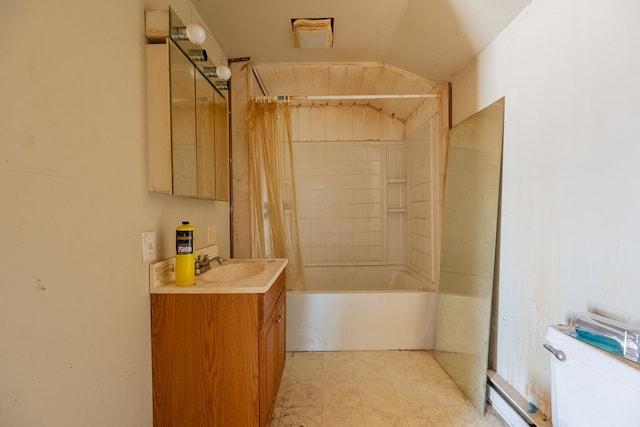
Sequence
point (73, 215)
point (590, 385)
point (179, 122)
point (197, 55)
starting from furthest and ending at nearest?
point (197, 55) < point (179, 122) < point (590, 385) < point (73, 215)

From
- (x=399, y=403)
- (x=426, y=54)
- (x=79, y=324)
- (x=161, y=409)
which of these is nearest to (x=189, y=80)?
(x=79, y=324)

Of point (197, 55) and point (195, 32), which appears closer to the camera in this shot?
point (195, 32)

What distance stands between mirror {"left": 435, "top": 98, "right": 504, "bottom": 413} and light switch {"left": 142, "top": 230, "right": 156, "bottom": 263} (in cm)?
179

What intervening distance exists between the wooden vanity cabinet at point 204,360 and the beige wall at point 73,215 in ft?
0.21

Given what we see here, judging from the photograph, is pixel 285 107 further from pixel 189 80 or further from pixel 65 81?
pixel 65 81

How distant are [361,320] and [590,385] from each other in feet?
4.79

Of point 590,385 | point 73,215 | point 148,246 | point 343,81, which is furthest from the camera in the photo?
point 343,81

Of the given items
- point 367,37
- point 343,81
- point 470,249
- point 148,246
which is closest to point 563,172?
point 470,249

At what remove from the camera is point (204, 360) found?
1.17 meters

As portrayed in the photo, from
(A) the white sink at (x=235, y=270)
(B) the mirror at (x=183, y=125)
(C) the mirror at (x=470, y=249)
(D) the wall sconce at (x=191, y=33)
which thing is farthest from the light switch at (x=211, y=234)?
(C) the mirror at (x=470, y=249)

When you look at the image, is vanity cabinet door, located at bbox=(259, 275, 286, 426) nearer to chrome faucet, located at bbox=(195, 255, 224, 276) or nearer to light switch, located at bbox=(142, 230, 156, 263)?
chrome faucet, located at bbox=(195, 255, 224, 276)

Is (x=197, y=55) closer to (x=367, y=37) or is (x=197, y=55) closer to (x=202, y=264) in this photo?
(x=202, y=264)

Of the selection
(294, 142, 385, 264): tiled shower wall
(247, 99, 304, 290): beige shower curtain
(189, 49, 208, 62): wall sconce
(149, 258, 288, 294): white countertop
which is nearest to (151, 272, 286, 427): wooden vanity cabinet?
(149, 258, 288, 294): white countertop

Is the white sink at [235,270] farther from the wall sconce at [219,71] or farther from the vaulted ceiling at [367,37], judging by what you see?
the vaulted ceiling at [367,37]
